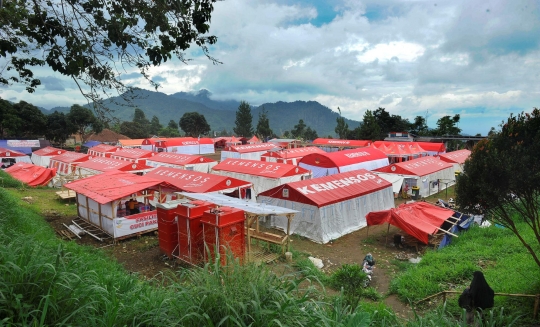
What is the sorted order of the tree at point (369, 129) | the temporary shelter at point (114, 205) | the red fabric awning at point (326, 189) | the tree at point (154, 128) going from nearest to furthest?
the temporary shelter at point (114, 205) < the red fabric awning at point (326, 189) < the tree at point (369, 129) < the tree at point (154, 128)

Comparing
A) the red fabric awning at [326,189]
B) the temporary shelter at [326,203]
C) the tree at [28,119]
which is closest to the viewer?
the temporary shelter at [326,203]

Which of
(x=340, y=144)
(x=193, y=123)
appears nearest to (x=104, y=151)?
Answer: (x=340, y=144)

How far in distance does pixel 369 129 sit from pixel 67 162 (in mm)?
47197

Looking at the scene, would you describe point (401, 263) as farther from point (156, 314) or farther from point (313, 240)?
point (156, 314)

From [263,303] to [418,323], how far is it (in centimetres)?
255

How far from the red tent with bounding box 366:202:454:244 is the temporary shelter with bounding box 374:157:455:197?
343 inches

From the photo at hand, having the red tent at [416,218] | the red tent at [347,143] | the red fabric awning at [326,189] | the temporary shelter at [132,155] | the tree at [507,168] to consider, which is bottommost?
the red tent at [416,218]

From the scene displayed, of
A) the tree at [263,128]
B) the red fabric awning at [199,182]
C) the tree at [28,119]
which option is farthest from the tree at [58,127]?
the red fabric awning at [199,182]

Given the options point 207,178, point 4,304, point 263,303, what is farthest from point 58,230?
point 263,303

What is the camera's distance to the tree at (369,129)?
56.1 metres

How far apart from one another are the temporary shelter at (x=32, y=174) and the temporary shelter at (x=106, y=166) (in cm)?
246

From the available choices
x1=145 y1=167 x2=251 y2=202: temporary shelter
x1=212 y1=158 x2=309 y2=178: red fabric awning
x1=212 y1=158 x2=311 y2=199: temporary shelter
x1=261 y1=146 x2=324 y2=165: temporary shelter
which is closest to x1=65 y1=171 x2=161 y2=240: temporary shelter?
x1=145 y1=167 x2=251 y2=202: temporary shelter

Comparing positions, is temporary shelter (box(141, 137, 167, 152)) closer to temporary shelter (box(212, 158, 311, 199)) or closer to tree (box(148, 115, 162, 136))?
temporary shelter (box(212, 158, 311, 199))

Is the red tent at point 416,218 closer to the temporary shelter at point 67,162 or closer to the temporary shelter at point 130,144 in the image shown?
the temporary shelter at point 67,162
